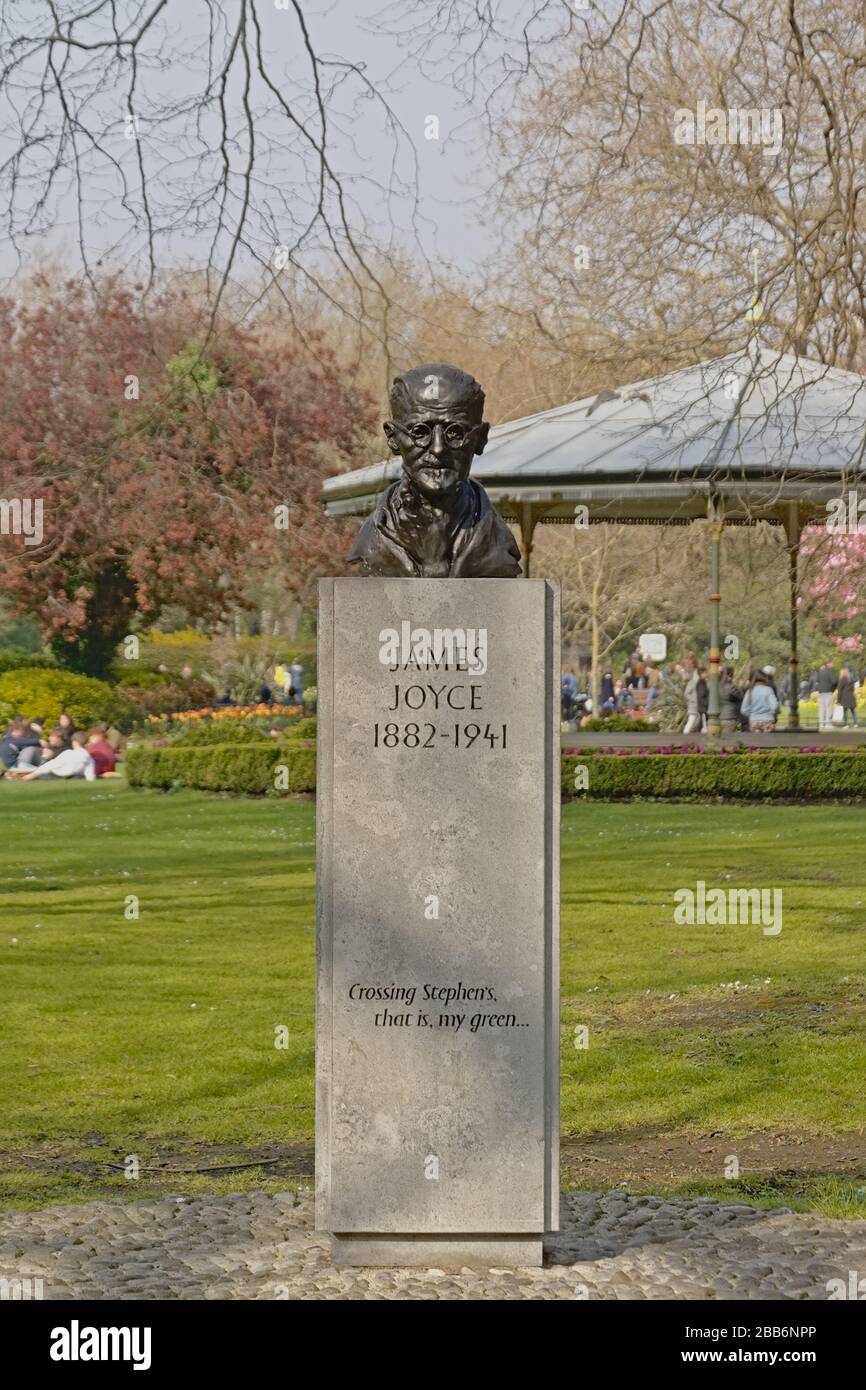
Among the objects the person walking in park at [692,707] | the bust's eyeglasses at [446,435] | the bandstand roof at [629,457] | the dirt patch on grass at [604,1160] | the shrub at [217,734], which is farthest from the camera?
the person walking in park at [692,707]

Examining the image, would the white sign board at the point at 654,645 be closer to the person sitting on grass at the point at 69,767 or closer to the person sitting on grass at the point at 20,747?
the person sitting on grass at the point at 20,747

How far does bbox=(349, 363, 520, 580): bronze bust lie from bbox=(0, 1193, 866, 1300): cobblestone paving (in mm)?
2034

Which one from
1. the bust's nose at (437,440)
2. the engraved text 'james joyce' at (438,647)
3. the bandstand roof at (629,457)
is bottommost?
the engraved text 'james joyce' at (438,647)

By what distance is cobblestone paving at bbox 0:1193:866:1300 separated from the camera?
4930mm

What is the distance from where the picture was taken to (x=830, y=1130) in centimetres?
728

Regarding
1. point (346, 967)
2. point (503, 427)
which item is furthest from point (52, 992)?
point (503, 427)

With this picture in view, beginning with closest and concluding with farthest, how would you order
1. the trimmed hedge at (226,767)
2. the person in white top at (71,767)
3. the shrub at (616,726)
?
the trimmed hedge at (226,767)
the person in white top at (71,767)
the shrub at (616,726)

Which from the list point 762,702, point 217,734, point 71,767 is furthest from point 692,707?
point 71,767

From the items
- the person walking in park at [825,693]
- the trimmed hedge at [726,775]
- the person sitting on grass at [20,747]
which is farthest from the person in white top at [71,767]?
the person walking in park at [825,693]

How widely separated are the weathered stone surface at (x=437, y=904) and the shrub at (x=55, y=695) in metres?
24.8

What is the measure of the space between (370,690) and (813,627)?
37.0m

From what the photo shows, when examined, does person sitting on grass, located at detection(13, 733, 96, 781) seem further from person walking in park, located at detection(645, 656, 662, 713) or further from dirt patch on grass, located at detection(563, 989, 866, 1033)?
person walking in park, located at detection(645, 656, 662, 713)

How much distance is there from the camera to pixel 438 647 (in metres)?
5.08

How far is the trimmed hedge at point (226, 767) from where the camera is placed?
2153cm
